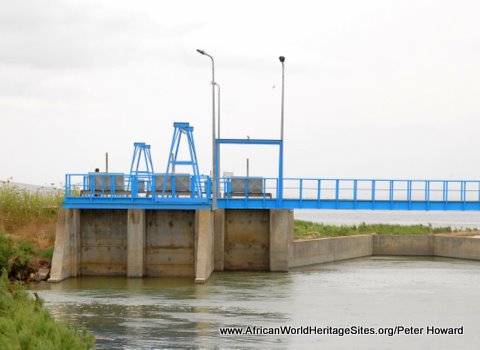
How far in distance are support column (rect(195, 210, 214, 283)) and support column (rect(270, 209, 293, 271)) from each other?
3.10 meters

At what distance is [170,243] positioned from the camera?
3338 cm

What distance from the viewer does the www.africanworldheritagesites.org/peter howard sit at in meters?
21.6

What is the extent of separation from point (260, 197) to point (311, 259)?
5.43 metres

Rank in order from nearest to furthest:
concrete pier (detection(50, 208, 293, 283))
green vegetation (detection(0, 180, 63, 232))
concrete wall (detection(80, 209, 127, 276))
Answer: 1. concrete pier (detection(50, 208, 293, 283))
2. concrete wall (detection(80, 209, 127, 276))
3. green vegetation (detection(0, 180, 63, 232))

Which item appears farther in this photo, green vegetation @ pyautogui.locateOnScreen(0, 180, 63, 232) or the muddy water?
green vegetation @ pyautogui.locateOnScreen(0, 180, 63, 232)

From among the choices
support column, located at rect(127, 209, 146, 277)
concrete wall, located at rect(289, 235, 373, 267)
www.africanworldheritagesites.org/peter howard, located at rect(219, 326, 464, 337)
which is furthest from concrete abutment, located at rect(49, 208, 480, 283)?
www.africanworldheritagesites.org/peter howard, located at rect(219, 326, 464, 337)

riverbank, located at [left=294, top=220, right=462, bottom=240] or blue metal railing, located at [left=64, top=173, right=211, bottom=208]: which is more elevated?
blue metal railing, located at [left=64, top=173, right=211, bottom=208]

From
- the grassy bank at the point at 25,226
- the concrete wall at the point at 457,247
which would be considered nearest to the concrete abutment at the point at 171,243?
the grassy bank at the point at 25,226

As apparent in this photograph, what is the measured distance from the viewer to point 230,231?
35.5 m

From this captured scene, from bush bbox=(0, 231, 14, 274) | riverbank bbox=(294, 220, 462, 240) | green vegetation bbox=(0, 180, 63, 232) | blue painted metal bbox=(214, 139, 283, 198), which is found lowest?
riverbank bbox=(294, 220, 462, 240)

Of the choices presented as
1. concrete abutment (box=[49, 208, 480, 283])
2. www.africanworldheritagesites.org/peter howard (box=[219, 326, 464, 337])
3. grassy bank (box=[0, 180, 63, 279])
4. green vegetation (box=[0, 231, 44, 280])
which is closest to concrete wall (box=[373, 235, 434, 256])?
concrete abutment (box=[49, 208, 480, 283])

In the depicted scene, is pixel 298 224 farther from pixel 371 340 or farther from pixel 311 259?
pixel 371 340

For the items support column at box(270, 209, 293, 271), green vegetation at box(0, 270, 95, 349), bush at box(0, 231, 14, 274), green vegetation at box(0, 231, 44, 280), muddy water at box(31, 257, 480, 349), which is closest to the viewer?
green vegetation at box(0, 270, 95, 349)

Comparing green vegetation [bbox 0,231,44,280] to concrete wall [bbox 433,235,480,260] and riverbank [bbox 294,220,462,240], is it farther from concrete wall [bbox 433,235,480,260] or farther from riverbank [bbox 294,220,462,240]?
concrete wall [bbox 433,235,480,260]
